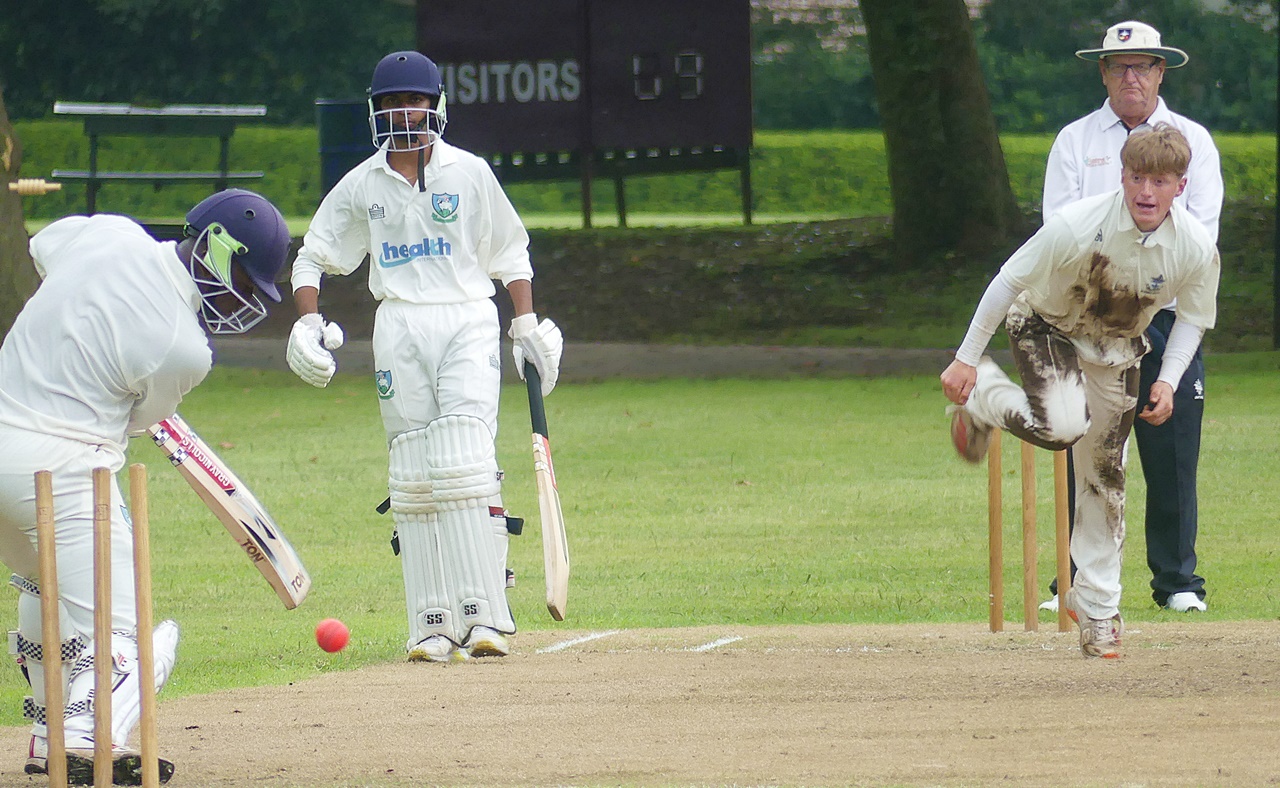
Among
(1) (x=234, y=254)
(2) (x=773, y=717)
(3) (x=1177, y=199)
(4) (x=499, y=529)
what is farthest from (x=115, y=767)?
(3) (x=1177, y=199)

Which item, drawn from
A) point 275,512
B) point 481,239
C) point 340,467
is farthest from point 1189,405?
point 340,467

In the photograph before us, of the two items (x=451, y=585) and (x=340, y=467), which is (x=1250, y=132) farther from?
(x=451, y=585)

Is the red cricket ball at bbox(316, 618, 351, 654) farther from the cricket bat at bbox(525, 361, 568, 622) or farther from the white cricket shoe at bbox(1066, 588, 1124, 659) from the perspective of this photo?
the white cricket shoe at bbox(1066, 588, 1124, 659)

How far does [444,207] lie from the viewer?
7.38 metres

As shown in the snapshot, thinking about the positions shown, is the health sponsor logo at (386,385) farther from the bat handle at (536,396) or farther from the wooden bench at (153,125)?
the wooden bench at (153,125)

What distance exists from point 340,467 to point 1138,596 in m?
6.12

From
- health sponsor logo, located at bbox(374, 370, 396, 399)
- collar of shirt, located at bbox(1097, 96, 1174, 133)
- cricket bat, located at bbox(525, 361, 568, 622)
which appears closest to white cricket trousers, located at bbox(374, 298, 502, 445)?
health sponsor logo, located at bbox(374, 370, 396, 399)

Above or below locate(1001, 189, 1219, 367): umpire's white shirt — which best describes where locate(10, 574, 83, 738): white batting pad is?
below

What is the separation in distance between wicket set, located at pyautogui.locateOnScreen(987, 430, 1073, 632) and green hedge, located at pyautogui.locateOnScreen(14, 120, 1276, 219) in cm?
2940

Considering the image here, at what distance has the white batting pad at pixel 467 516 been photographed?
23.7 ft

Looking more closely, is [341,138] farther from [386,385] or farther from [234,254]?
[234,254]

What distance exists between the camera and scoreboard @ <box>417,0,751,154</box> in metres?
22.3

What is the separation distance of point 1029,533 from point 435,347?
92.8 inches

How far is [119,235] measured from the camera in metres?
5.17
